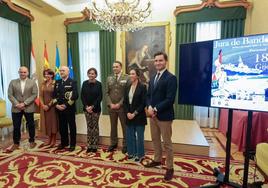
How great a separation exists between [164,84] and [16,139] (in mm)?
2790

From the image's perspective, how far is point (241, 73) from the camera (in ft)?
5.82

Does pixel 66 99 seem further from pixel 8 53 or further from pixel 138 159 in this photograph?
pixel 8 53

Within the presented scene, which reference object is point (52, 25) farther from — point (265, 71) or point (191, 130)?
point (265, 71)

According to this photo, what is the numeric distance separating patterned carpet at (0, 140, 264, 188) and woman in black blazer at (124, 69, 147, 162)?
0.26 metres

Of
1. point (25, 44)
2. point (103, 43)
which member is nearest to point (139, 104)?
point (103, 43)

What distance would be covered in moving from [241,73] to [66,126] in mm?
2760

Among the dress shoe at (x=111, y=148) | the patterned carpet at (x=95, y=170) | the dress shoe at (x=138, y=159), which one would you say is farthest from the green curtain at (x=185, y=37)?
the dress shoe at (x=138, y=159)

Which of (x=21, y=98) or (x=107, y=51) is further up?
(x=107, y=51)

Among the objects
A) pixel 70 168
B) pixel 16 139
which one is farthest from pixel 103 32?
pixel 70 168

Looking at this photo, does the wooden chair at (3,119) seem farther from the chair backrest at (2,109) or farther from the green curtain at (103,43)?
the green curtain at (103,43)

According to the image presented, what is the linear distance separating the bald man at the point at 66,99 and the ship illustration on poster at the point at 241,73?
2182 millimetres

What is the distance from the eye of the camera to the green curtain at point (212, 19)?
178 inches

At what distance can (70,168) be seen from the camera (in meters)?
2.70

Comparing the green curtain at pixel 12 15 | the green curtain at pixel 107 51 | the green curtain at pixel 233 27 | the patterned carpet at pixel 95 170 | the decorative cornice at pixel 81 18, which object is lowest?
the patterned carpet at pixel 95 170
